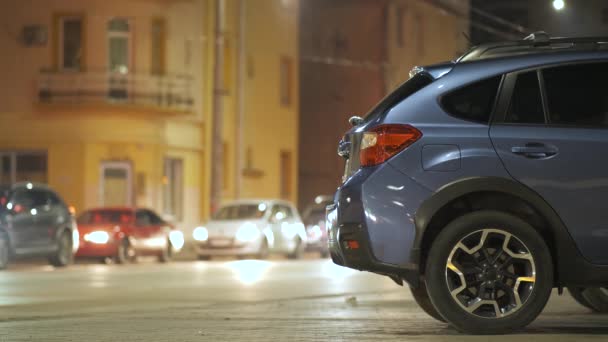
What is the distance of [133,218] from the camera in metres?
35.5

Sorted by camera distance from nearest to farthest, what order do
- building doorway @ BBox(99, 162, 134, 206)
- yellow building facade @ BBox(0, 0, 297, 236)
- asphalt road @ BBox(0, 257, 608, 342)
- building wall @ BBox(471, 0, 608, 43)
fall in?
asphalt road @ BBox(0, 257, 608, 342) < yellow building facade @ BBox(0, 0, 297, 236) < building doorway @ BBox(99, 162, 134, 206) < building wall @ BBox(471, 0, 608, 43)

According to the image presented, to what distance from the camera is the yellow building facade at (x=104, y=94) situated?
4347cm

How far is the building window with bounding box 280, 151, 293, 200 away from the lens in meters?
54.4

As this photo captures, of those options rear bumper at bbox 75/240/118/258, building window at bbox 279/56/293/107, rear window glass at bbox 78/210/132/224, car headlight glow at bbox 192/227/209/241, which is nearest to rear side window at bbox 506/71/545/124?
rear bumper at bbox 75/240/118/258

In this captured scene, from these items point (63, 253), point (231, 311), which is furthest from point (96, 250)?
point (231, 311)

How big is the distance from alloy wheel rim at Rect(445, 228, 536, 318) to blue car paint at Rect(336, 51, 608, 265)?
1.15 feet

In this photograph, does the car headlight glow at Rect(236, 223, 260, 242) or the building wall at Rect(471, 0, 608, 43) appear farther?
the building wall at Rect(471, 0, 608, 43)

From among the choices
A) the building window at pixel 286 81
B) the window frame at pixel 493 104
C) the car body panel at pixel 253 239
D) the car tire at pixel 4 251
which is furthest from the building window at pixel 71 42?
the window frame at pixel 493 104

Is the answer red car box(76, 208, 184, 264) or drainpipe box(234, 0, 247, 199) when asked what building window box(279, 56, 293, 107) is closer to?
drainpipe box(234, 0, 247, 199)

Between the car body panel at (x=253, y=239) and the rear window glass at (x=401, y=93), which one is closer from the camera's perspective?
the rear window glass at (x=401, y=93)

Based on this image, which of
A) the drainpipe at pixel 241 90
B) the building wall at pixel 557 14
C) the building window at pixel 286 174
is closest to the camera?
the drainpipe at pixel 241 90

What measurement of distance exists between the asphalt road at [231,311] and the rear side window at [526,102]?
4.87 ft

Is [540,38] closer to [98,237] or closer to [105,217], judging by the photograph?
[98,237]

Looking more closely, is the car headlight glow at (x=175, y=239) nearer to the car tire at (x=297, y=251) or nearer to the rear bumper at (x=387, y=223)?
the car tire at (x=297, y=251)
